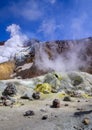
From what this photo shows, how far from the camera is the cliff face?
3703cm

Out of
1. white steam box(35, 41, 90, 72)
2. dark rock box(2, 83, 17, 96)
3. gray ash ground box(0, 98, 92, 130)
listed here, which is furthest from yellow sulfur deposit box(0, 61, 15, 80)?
gray ash ground box(0, 98, 92, 130)

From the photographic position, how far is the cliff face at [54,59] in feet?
121

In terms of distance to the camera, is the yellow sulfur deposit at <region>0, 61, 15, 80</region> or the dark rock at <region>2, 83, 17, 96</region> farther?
the yellow sulfur deposit at <region>0, 61, 15, 80</region>

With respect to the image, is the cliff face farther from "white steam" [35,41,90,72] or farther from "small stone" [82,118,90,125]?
"small stone" [82,118,90,125]

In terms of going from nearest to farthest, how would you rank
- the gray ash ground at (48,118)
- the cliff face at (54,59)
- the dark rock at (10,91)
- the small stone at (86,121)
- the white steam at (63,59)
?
the gray ash ground at (48,118)
the small stone at (86,121)
the dark rock at (10,91)
the white steam at (63,59)
the cliff face at (54,59)

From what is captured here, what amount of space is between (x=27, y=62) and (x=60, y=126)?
35448 mm

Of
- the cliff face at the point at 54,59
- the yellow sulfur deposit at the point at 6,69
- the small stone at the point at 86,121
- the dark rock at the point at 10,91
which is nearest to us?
the small stone at the point at 86,121

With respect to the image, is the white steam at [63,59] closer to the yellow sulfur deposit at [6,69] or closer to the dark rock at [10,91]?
the yellow sulfur deposit at [6,69]

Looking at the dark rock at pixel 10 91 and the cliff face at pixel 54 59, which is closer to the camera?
the dark rock at pixel 10 91

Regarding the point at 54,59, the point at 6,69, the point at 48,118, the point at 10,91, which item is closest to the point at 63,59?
the point at 54,59

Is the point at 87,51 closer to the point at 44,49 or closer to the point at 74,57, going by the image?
the point at 74,57

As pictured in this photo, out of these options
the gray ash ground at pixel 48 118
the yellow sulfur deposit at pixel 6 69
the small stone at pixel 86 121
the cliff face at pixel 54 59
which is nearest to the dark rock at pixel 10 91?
the gray ash ground at pixel 48 118

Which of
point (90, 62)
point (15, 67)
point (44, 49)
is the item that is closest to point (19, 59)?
point (15, 67)

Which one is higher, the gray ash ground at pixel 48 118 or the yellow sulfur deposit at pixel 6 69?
the yellow sulfur deposit at pixel 6 69
